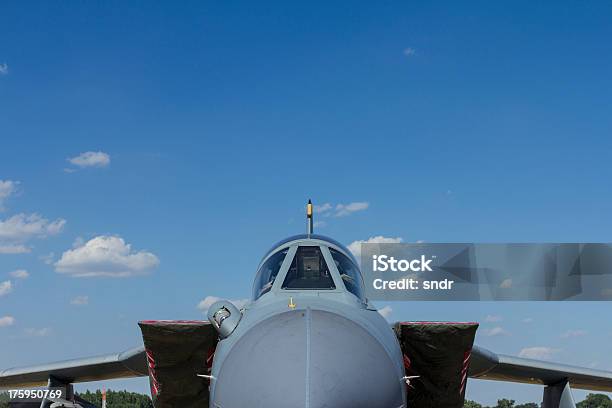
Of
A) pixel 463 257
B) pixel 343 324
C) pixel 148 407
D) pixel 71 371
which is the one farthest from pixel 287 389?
pixel 148 407

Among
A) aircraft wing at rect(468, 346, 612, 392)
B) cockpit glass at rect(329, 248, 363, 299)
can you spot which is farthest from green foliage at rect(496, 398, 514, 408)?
cockpit glass at rect(329, 248, 363, 299)

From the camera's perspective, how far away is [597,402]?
5378 cm

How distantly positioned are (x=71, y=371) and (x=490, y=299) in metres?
22.9

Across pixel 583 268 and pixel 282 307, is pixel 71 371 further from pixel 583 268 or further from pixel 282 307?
pixel 583 268

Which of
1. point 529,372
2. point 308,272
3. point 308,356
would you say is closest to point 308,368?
point 308,356

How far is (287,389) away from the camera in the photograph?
5148 millimetres

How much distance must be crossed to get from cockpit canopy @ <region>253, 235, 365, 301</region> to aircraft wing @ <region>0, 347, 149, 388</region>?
500 centimetres

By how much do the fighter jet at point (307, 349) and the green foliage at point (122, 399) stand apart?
28689 millimetres

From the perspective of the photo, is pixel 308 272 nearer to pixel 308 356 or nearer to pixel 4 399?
pixel 308 356

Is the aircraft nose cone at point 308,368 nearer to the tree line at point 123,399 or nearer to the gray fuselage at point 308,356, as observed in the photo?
the gray fuselage at point 308,356

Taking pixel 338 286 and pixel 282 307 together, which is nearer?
pixel 282 307

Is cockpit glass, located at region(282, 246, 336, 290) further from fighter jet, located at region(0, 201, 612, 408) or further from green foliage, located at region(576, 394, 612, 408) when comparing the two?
green foliage, located at region(576, 394, 612, 408)

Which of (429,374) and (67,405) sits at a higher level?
(429,374)

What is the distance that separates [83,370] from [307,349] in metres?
9.81
